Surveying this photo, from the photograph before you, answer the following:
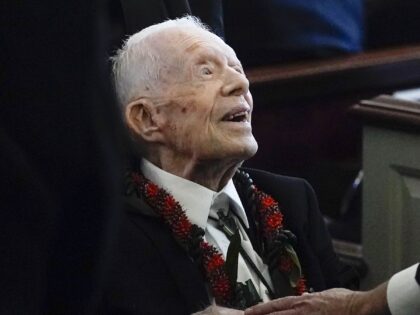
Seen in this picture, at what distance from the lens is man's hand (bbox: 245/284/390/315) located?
228cm

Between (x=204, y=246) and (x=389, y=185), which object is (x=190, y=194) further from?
(x=389, y=185)

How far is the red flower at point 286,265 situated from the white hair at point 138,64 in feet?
1.53

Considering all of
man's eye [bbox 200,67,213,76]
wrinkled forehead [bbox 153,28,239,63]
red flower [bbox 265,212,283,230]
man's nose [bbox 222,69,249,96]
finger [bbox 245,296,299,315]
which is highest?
wrinkled forehead [bbox 153,28,239,63]

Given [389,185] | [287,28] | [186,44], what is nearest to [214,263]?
[186,44]

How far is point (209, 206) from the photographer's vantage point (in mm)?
2463

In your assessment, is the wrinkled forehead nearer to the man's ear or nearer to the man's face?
the man's face

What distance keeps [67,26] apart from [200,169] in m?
1.13

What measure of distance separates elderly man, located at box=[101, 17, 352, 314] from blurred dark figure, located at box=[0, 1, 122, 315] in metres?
0.89

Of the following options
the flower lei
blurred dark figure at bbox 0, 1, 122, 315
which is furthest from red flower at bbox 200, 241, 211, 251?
blurred dark figure at bbox 0, 1, 122, 315

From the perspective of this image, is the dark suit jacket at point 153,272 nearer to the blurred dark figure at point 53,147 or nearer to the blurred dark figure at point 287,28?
the blurred dark figure at point 53,147

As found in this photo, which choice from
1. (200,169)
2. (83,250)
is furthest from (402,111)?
(83,250)

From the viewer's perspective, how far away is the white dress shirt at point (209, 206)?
2459 millimetres

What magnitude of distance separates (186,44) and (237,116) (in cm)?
19

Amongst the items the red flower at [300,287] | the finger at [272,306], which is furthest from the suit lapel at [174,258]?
the red flower at [300,287]
